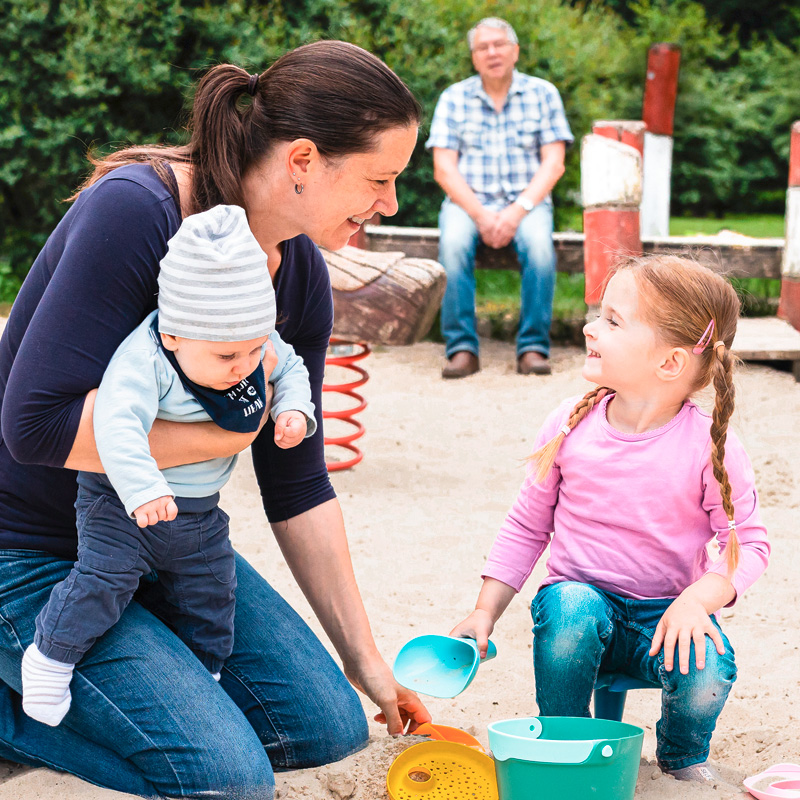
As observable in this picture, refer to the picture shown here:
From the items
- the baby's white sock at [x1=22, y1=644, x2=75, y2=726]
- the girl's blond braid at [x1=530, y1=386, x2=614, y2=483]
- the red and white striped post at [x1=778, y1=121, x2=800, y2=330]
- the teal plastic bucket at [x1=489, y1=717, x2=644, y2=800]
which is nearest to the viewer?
the teal plastic bucket at [x1=489, y1=717, x2=644, y2=800]

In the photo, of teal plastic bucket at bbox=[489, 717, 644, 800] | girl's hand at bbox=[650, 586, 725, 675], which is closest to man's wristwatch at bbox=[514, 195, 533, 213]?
girl's hand at bbox=[650, 586, 725, 675]

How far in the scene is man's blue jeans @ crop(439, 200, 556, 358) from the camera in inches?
225

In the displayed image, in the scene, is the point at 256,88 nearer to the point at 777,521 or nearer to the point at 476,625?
the point at 476,625

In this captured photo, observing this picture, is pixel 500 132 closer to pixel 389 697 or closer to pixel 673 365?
pixel 673 365

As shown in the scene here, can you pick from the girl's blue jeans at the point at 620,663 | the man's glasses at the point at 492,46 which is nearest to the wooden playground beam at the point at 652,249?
the man's glasses at the point at 492,46

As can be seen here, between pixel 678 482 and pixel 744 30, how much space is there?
63.8 feet

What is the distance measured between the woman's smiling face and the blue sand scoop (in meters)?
0.83

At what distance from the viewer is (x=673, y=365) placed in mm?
2025

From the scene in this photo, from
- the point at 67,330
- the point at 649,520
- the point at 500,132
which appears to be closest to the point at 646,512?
the point at 649,520

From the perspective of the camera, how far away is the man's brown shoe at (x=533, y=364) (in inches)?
219

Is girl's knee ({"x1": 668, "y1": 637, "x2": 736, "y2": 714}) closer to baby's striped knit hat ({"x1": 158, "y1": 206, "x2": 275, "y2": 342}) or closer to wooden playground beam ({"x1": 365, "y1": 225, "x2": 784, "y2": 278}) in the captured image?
baby's striped knit hat ({"x1": 158, "y1": 206, "x2": 275, "y2": 342})

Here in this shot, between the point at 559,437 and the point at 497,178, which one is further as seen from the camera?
the point at 497,178

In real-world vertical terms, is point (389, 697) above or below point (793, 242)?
below

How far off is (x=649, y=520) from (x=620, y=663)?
293 millimetres
